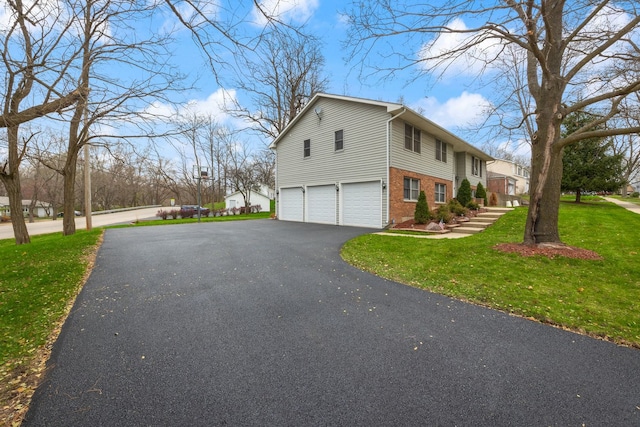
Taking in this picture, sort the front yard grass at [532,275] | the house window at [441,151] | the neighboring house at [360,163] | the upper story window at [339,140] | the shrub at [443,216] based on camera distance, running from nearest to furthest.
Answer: the front yard grass at [532,275], the shrub at [443,216], the neighboring house at [360,163], the upper story window at [339,140], the house window at [441,151]

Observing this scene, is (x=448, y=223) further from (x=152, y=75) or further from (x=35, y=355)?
(x=35, y=355)

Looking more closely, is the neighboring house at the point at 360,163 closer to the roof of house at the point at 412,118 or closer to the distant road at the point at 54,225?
the roof of house at the point at 412,118

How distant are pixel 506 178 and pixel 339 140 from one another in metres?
24.2

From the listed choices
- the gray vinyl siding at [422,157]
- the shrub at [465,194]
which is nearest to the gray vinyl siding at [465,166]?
the gray vinyl siding at [422,157]

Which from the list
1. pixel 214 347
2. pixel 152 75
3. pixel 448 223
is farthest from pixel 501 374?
pixel 448 223

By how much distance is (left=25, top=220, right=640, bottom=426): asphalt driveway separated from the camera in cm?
198

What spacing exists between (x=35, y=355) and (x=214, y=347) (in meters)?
1.70

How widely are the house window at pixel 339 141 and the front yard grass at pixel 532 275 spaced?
6616 millimetres

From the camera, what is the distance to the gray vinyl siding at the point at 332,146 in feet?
41.8

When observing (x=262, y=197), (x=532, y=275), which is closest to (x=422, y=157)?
(x=532, y=275)

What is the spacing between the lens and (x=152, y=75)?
Result: 16.4 ft

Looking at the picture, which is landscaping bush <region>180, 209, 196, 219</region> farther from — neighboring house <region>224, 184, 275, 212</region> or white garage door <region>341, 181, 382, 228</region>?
white garage door <region>341, 181, 382, 228</region>

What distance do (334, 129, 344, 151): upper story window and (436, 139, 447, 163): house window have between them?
6.01 m

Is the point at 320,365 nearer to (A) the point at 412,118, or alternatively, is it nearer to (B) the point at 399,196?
(B) the point at 399,196
